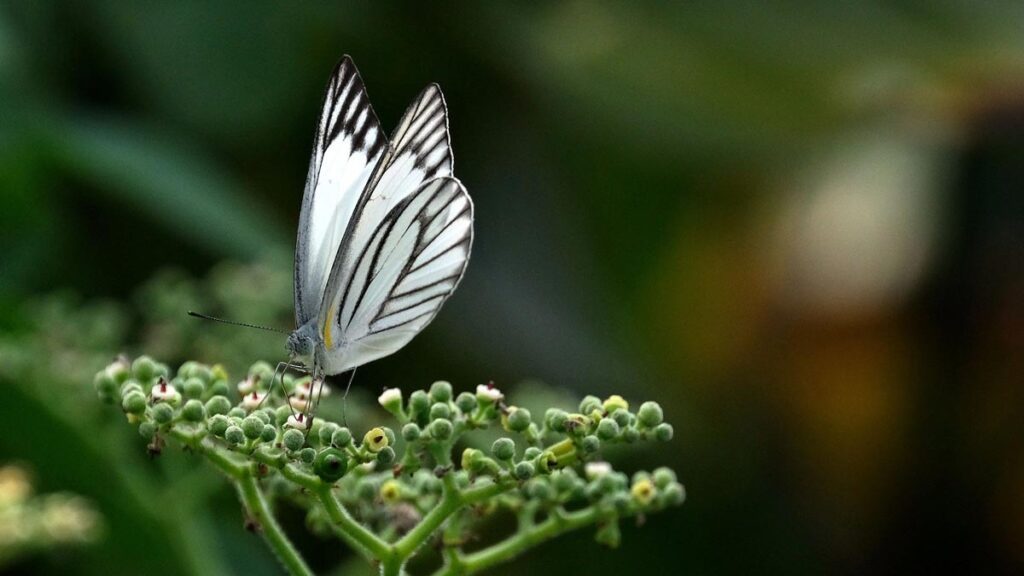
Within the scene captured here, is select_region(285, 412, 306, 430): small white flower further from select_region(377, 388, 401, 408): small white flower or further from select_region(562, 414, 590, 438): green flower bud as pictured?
select_region(562, 414, 590, 438): green flower bud

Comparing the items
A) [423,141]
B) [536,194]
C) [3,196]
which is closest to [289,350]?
[423,141]

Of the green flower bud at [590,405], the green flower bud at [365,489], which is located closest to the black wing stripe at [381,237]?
the green flower bud at [365,489]

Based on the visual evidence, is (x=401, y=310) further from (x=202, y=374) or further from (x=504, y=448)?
(x=504, y=448)

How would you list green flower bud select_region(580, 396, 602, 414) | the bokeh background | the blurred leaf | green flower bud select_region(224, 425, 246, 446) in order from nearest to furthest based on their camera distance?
green flower bud select_region(224, 425, 246, 446)
green flower bud select_region(580, 396, 602, 414)
the blurred leaf
the bokeh background

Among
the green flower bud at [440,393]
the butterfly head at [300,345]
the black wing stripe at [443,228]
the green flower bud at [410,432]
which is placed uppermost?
the black wing stripe at [443,228]

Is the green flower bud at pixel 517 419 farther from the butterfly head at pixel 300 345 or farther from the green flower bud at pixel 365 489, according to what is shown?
the butterfly head at pixel 300 345

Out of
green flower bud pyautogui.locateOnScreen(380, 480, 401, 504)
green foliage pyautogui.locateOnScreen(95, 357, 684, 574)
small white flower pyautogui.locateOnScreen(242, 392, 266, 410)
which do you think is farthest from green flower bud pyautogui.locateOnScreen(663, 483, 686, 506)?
small white flower pyautogui.locateOnScreen(242, 392, 266, 410)
